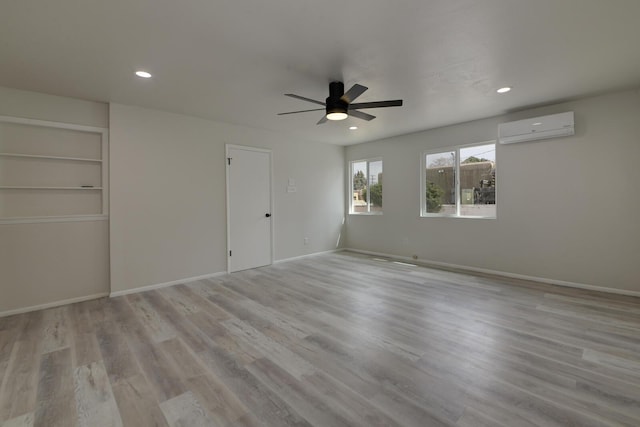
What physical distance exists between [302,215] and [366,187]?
1751 millimetres

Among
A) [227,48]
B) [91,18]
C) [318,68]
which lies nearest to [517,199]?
[318,68]

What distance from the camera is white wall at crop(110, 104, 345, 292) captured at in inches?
152

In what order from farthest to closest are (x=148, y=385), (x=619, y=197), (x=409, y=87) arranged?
(x=619, y=197) < (x=409, y=87) < (x=148, y=385)

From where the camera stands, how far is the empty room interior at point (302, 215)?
1929 mm

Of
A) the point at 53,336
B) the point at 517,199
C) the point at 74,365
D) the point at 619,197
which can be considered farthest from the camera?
the point at 517,199

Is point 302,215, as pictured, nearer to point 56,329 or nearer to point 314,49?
point 314,49

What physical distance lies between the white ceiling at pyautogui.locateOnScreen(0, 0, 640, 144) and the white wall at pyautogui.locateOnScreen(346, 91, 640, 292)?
562 millimetres

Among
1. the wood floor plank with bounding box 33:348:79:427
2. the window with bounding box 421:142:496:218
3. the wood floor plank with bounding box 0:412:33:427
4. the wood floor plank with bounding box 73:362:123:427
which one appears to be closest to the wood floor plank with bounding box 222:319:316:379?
the wood floor plank with bounding box 73:362:123:427

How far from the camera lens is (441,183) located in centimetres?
539

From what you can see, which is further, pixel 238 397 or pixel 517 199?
pixel 517 199

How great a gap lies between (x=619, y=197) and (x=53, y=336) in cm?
668

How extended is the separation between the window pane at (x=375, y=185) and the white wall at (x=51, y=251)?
4971mm

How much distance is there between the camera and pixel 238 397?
1833mm

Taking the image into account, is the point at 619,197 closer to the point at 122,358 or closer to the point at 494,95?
the point at 494,95
